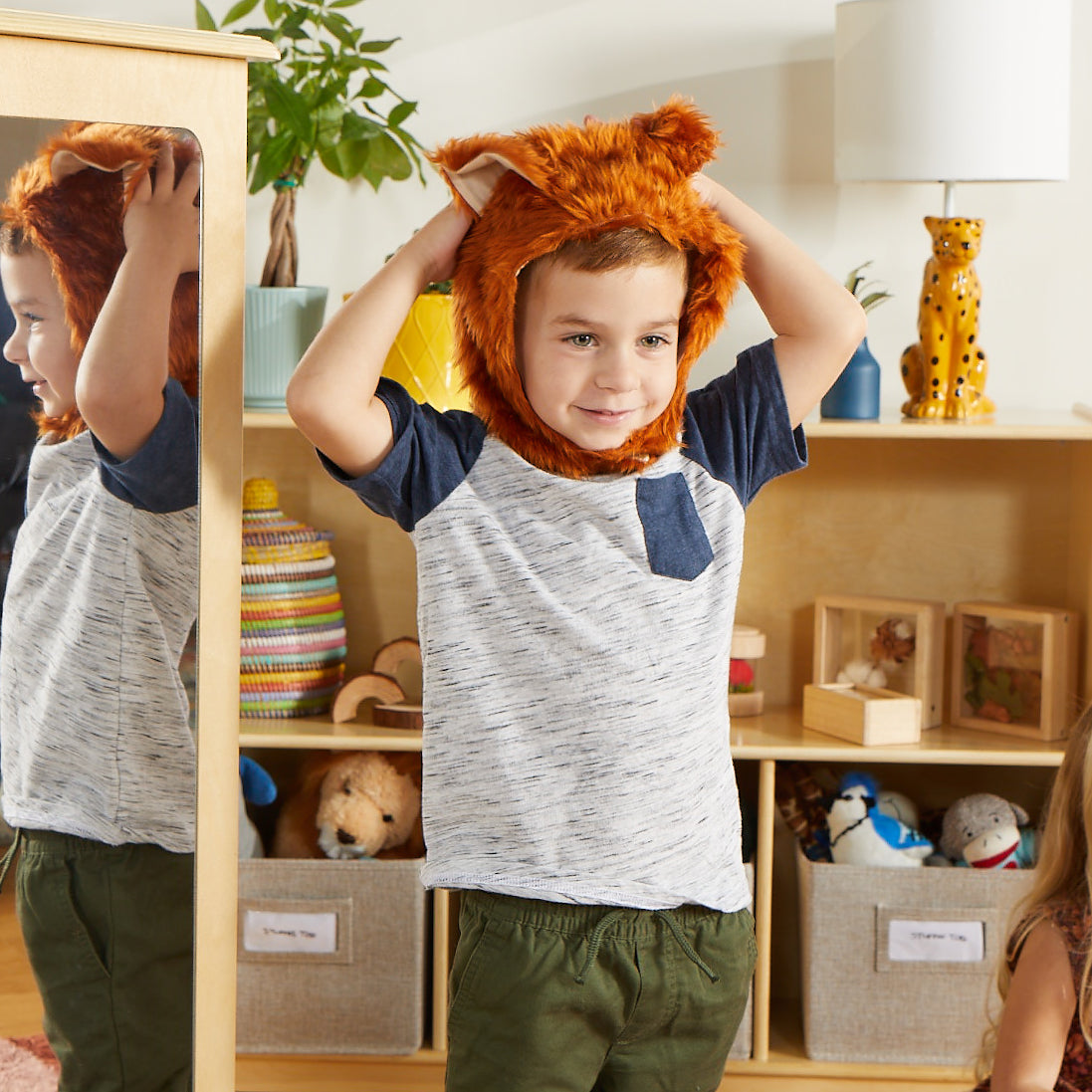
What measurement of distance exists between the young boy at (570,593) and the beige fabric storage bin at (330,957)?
657 millimetres

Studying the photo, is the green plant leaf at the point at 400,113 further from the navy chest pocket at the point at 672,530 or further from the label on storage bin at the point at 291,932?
the label on storage bin at the point at 291,932

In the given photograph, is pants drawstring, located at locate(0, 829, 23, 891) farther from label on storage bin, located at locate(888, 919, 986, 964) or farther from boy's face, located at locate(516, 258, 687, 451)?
label on storage bin, located at locate(888, 919, 986, 964)

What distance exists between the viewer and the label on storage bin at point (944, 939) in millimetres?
1741

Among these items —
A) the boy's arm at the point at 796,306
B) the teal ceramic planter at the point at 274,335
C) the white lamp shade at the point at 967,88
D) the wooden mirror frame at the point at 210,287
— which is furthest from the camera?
the teal ceramic planter at the point at 274,335

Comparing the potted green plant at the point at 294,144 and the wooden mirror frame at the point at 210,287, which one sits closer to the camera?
the wooden mirror frame at the point at 210,287

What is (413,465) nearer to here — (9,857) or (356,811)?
(9,857)

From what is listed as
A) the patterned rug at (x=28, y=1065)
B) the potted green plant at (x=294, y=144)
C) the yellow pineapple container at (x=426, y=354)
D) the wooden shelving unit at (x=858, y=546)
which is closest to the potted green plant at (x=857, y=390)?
the wooden shelving unit at (x=858, y=546)

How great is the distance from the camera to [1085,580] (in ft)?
6.07

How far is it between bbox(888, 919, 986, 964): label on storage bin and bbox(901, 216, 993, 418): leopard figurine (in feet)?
2.12

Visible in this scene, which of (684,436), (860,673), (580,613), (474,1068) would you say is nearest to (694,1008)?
(474,1068)

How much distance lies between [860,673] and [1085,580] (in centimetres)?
32

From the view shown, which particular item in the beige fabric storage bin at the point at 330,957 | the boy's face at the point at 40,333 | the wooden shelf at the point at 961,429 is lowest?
the beige fabric storage bin at the point at 330,957

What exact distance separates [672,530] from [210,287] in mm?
412

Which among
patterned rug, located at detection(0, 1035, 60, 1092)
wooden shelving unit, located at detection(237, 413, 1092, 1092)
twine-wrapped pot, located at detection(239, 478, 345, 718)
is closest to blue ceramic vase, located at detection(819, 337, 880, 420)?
wooden shelving unit, located at detection(237, 413, 1092, 1092)
